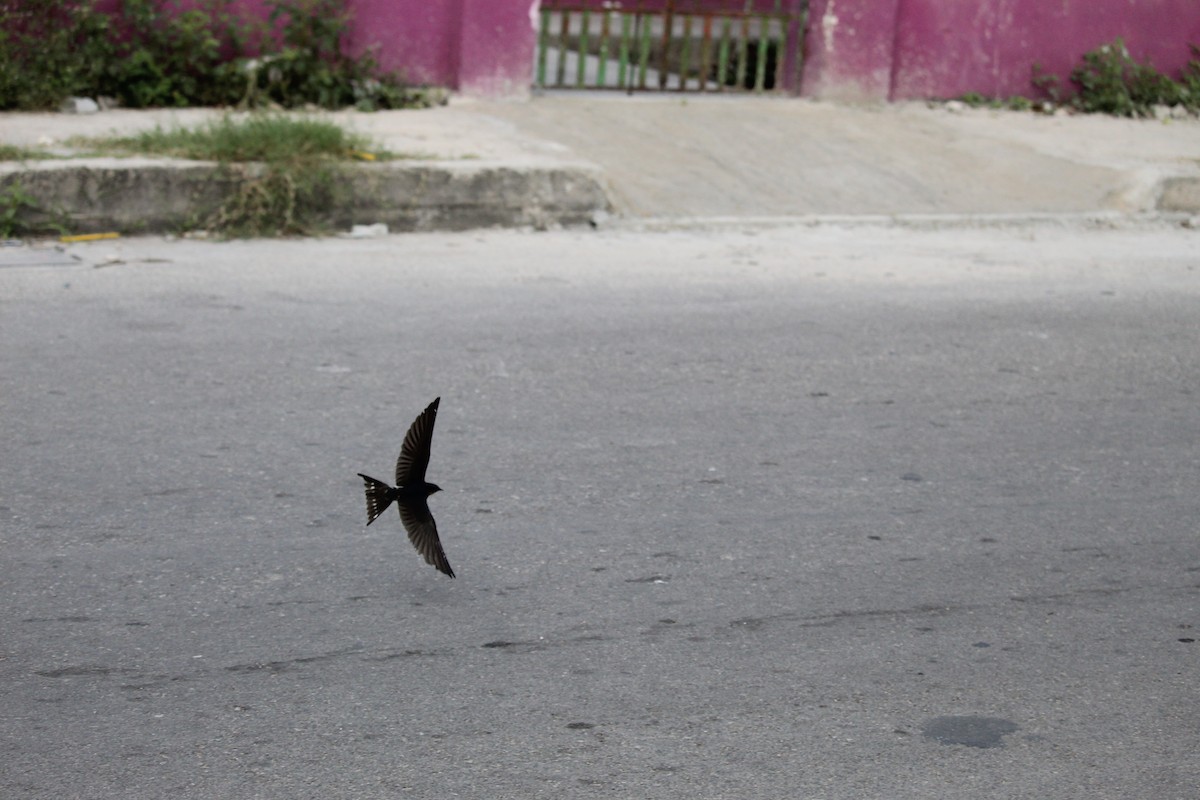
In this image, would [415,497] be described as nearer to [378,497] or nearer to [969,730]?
[378,497]

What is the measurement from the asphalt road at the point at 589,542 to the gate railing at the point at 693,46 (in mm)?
5412

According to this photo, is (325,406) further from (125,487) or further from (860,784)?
(860,784)

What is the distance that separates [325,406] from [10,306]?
2.03 m

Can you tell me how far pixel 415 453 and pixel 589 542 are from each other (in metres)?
0.89

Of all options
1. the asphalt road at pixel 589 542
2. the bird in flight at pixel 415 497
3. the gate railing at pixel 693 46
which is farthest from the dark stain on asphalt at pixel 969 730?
the gate railing at pixel 693 46

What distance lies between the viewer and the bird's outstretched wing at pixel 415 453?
11.2 ft

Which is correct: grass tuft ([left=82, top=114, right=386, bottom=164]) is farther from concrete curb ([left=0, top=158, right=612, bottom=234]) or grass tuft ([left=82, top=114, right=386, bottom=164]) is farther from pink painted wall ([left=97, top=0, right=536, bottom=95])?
pink painted wall ([left=97, top=0, right=536, bottom=95])

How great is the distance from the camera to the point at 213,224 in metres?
8.27

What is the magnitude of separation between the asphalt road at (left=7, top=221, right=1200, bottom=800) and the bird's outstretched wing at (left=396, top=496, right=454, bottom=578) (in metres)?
0.22

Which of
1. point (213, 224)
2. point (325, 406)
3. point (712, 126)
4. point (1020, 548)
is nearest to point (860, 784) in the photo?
point (1020, 548)

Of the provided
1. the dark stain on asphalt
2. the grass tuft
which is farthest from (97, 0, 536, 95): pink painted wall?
the dark stain on asphalt

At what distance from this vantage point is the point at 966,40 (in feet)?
43.2

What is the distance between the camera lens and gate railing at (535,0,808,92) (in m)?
12.3

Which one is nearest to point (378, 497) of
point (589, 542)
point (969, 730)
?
point (589, 542)
